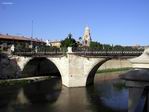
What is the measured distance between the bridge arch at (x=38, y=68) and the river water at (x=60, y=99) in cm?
969

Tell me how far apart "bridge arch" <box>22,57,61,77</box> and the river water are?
9685mm

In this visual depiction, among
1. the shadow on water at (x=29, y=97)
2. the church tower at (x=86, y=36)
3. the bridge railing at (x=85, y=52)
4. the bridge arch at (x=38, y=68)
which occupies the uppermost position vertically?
the church tower at (x=86, y=36)

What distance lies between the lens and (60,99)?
27.9m

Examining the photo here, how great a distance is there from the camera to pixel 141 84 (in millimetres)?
3264

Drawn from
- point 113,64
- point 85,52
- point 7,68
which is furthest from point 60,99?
point 113,64

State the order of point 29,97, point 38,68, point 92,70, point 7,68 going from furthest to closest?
Answer: 1. point 38,68
2. point 7,68
3. point 92,70
4. point 29,97

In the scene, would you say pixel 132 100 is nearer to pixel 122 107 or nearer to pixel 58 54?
pixel 122 107

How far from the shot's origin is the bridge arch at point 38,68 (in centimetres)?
4667

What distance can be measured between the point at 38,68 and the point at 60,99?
24.5m

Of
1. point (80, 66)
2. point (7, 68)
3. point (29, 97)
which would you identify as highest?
point (80, 66)

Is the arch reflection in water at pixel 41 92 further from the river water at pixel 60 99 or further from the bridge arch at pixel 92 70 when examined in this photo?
the bridge arch at pixel 92 70

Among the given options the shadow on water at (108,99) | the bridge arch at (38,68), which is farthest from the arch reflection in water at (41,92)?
the bridge arch at (38,68)

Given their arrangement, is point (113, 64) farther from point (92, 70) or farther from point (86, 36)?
point (86, 36)

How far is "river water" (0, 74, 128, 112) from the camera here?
23.7 metres
